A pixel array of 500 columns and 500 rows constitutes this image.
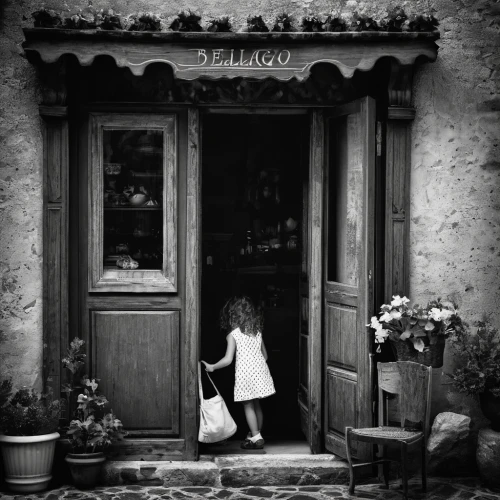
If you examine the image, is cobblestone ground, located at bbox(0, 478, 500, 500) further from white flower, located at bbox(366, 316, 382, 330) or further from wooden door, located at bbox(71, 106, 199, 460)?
white flower, located at bbox(366, 316, 382, 330)

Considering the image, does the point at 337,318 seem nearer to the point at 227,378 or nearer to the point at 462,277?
the point at 462,277

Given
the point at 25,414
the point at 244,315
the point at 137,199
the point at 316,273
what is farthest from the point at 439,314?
the point at 25,414

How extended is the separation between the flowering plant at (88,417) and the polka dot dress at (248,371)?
1.17 meters

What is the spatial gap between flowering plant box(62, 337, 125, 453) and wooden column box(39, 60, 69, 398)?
0.46ft

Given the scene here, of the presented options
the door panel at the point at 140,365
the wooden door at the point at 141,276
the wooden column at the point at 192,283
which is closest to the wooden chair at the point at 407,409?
the wooden column at the point at 192,283

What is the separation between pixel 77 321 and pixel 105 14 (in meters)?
2.50

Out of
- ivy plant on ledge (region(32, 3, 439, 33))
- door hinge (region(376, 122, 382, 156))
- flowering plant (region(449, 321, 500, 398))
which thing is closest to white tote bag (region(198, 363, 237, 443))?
flowering plant (region(449, 321, 500, 398))

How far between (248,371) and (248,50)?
282cm

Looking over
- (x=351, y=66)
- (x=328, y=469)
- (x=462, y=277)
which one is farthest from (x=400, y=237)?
(x=328, y=469)

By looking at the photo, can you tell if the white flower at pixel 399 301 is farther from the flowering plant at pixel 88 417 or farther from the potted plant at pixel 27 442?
the potted plant at pixel 27 442

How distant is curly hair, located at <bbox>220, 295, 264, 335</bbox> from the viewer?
324 inches

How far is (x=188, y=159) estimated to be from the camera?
771 centimetres

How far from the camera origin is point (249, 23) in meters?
7.30

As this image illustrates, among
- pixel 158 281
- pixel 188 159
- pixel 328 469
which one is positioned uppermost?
pixel 188 159
